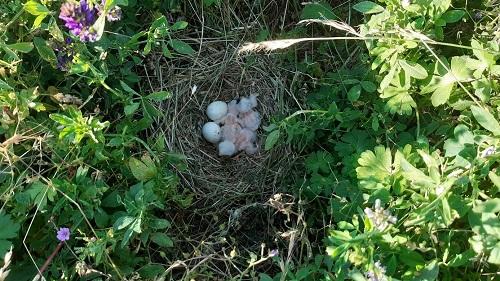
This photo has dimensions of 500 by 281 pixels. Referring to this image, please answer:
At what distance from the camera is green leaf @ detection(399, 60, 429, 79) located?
2.26m

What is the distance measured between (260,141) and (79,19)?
3.34ft

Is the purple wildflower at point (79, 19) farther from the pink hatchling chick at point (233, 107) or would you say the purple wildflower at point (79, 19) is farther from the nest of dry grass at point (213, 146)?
the pink hatchling chick at point (233, 107)

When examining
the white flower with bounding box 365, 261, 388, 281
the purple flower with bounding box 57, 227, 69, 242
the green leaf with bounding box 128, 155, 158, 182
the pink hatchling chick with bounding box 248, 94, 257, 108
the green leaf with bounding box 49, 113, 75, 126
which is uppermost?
the green leaf with bounding box 49, 113, 75, 126

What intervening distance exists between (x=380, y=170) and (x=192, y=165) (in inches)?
35.6

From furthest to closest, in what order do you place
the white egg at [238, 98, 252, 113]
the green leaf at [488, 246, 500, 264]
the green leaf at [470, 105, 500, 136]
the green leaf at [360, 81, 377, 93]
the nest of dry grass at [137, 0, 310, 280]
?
the white egg at [238, 98, 252, 113] < the nest of dry grass at [137, 0, 310, 280] < the green leaf at [360, 81, 377, 93] < the green leaf at [470, 105, 500, 136] < the green leaf at [488, 246, 500, 264]

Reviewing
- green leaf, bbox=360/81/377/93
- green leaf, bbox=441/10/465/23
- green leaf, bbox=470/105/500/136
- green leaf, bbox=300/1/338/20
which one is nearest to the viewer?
green leaf, bbox=470/105/500/136

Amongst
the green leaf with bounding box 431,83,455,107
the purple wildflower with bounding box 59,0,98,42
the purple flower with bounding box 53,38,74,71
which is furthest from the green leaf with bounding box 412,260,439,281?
the purple flower with bounding box 53,38,74,71

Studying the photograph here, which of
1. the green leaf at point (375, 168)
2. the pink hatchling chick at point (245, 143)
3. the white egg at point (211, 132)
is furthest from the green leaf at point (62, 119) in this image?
the green leaf at point (375, 168)

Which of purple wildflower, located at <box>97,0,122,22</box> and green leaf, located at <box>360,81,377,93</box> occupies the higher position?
purple wildflower, located at <box>97,0,122,22</box>

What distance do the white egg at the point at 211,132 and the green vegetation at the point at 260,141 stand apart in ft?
0.20

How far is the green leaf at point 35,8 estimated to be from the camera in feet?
7.04

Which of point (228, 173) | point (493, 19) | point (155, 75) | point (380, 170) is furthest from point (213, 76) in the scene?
point (493, 19)

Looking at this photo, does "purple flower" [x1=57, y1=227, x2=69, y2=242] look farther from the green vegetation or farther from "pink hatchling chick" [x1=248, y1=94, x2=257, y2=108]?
"pink hatchling chick" [x1=248, y1=94, x2=257, y2=108]

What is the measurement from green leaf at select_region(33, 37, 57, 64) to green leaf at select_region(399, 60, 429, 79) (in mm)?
1281
